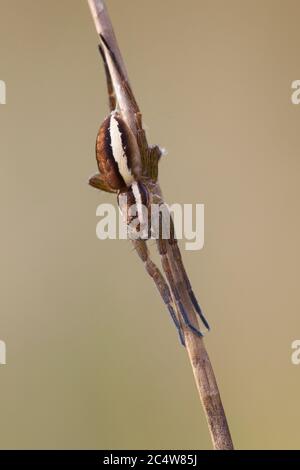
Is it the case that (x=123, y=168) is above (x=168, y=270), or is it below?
above

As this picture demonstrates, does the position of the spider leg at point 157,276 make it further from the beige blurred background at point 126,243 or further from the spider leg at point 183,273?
the beige blurred background at point 126,243

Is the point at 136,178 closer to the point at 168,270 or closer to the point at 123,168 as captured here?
the point at 123,168

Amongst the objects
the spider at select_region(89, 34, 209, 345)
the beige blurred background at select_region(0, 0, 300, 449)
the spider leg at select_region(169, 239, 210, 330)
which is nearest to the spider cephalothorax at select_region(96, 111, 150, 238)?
the spider at select_region(89, 34, 209, 345)

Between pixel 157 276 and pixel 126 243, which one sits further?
pixel 126 243

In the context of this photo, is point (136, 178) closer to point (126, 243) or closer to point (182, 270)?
point (182, 270)

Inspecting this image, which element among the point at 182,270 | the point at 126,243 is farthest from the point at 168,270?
the point at 126,243

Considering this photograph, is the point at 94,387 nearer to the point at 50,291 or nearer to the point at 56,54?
the point at 50,291
